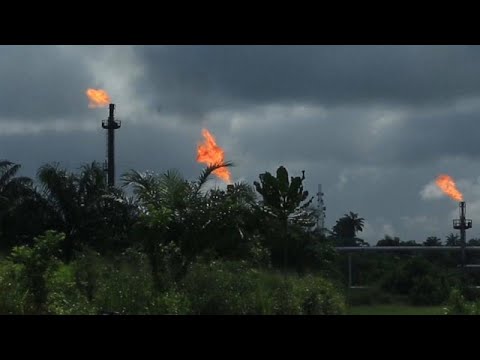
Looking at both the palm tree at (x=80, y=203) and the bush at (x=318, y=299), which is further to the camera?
the palm tree at (x=80, y=203)

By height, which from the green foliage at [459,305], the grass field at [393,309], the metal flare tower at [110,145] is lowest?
the grass field at [393,309]

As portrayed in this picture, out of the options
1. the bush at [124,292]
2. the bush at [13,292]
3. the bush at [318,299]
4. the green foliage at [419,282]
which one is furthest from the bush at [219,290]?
the green foliage at [419,282]

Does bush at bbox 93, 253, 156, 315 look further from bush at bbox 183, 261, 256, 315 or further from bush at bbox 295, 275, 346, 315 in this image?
bush at bbox 295, 275, 346, 315

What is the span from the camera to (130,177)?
13062 mm

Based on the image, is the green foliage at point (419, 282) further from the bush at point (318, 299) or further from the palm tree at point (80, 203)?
the palm tree at point (80, 203)

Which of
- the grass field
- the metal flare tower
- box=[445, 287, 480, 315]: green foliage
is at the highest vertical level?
the metal flare tower

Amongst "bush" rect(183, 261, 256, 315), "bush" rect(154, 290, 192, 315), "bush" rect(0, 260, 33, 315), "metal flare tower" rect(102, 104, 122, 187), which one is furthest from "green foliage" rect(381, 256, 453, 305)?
"metal flare tower" rect(102, 104, 122, 187)

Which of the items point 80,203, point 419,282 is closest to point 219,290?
point 419,282
